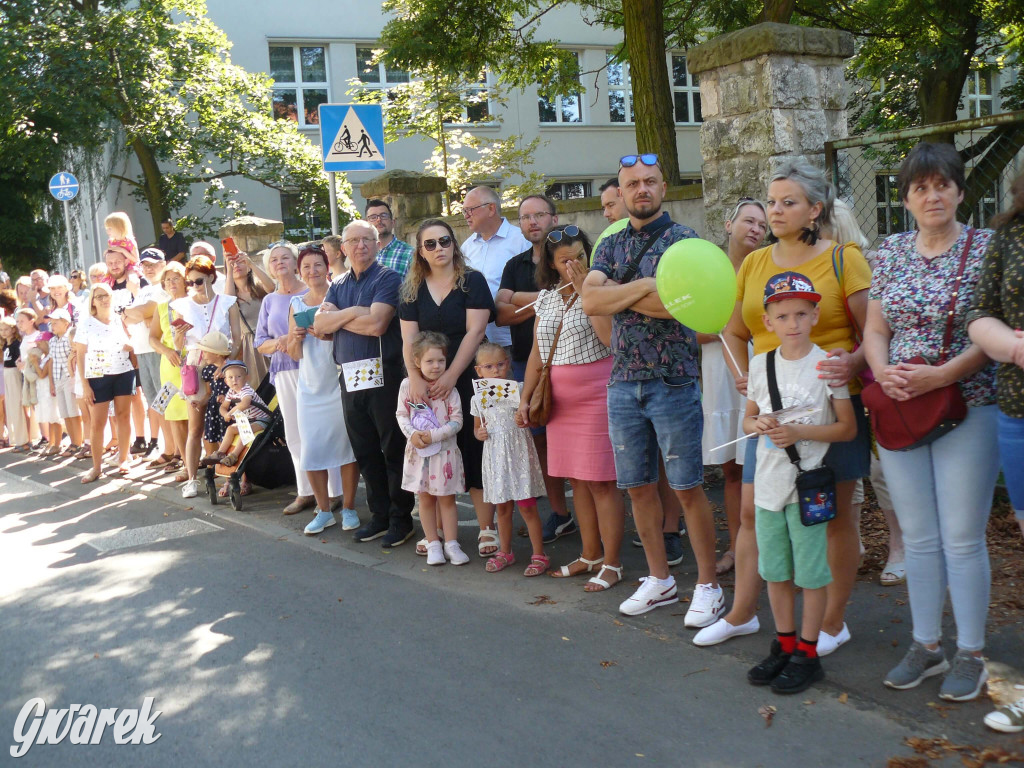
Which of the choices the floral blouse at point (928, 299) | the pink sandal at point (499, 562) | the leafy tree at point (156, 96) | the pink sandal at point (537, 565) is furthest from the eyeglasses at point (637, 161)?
the leafy tree at point (156, 96)

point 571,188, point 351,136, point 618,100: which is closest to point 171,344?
point 351,136

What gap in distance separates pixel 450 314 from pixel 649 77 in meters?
6.06

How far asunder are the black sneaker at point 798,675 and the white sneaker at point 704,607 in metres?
0.74

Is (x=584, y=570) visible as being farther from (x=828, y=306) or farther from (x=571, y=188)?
(x=571, y=188)

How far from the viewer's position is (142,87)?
834 inches

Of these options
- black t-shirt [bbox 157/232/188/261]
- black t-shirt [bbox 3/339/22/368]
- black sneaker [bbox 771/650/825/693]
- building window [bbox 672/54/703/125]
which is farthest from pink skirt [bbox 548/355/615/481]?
building window [bbox 672/54/703/125]

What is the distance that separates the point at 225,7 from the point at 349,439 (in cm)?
2352

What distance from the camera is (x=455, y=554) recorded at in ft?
21.1

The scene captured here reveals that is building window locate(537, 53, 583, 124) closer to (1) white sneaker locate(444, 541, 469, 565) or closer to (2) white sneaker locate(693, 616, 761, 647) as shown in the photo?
(1) white sneaker locate(444, 541, 469, 565)

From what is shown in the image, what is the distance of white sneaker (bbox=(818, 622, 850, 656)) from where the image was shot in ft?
14.6

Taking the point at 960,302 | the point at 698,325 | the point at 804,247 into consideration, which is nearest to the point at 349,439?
the point at 698,325

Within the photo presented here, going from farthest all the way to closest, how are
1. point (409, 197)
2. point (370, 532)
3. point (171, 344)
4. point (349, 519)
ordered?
point (409, 197)
point (171, 344)
point (349, 519)
point (370, 532)

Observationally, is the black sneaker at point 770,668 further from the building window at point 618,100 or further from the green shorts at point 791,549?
the building window at point 618,100

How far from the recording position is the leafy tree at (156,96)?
20.0 meters
